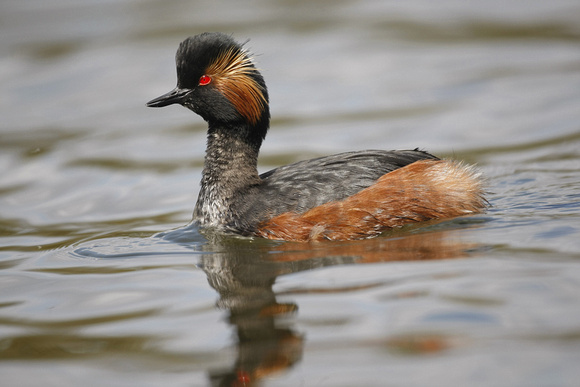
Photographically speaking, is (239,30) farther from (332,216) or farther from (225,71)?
(332,216)

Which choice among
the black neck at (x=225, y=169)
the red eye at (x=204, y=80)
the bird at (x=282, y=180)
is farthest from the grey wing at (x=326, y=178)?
the red eye at (x=204, y=80)

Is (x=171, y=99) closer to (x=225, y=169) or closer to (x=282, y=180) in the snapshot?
(x=225, y=169)

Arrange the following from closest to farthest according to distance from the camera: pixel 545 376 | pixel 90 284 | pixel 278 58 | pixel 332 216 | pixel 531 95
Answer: pixel 545 376 < pixel 90 284 < pixel 332 216 < pixel 531 95 < pixel 278 58

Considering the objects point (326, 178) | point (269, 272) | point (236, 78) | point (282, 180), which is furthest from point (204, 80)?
point (269, 272)

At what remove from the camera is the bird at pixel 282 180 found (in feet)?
22.7

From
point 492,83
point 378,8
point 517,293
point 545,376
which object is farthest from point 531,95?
point 545,376

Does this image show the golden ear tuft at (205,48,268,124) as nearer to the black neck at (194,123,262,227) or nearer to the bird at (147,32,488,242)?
the bird at (147,32,488,242)

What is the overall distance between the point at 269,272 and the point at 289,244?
78 cm

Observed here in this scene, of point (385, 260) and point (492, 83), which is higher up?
point (492, 83)

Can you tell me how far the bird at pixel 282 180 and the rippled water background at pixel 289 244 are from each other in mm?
227

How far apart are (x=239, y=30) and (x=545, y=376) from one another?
1143cm

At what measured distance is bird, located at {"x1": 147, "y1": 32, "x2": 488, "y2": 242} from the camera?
691 centimetres

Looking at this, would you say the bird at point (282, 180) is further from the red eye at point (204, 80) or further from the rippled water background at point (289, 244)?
the rippled water background at point (289, 244)

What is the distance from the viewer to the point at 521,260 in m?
5.75
